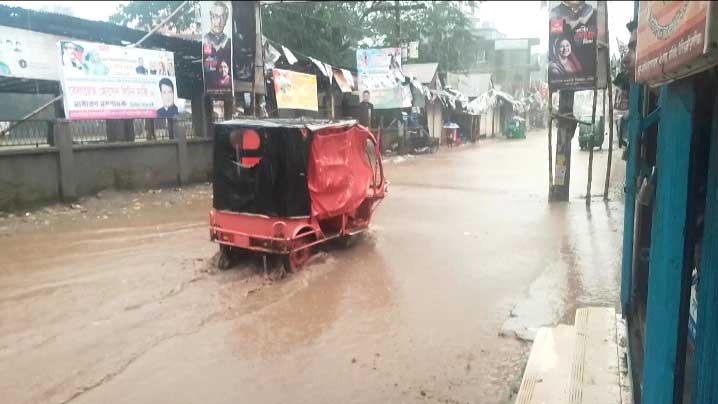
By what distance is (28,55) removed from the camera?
36.8ft

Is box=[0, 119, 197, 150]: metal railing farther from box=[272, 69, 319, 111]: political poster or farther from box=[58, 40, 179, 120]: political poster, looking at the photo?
box=[272, 69, 319, 111]: political poster

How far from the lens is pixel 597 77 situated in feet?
35.4

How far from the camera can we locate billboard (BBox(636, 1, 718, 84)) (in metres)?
1.44

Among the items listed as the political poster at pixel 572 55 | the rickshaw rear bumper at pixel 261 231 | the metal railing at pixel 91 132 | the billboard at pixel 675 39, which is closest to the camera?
the billboard at pixel 675 39

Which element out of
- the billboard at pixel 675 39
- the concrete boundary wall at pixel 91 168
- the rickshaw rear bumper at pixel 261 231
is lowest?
the rickshaw rear bumper at pixel 261 231

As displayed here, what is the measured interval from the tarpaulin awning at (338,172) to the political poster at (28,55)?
6.92 m

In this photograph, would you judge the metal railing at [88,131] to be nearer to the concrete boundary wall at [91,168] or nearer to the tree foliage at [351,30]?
the concrete boundary wall at [91,168]

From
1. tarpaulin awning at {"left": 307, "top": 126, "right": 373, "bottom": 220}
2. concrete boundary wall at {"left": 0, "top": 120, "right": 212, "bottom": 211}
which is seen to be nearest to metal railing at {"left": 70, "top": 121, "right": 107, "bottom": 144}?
concrete boundary wall at {"left": 0, "top": 120, "right": 212, "bottom": 211}

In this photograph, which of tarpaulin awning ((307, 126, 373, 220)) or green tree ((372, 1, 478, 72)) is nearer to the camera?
tarpaulin awning ((307, 126, 373, 220))

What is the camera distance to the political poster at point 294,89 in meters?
17.2

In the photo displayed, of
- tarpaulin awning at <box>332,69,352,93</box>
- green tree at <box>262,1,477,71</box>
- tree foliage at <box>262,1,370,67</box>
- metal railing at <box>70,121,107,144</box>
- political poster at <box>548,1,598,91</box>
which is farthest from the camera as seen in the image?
tarpaulin awning at <box>332,69,352,93</box>

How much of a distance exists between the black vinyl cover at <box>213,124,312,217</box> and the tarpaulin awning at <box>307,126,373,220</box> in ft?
0.57

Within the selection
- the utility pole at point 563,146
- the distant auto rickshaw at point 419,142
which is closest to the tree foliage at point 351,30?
the utility pole at point 563,146

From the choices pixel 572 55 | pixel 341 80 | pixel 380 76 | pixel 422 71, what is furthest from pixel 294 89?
pixel 422 71
